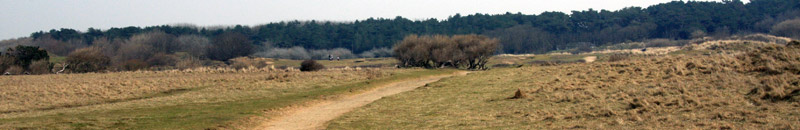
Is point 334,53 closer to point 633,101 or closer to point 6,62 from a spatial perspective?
point 6,62

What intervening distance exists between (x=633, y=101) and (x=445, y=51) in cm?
3946

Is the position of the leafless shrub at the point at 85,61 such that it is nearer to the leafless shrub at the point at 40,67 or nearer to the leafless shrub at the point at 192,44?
the leafless shrub at the point at 40,67

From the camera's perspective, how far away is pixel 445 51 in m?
55.2

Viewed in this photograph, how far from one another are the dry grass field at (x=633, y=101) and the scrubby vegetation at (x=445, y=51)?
2884 centimetres

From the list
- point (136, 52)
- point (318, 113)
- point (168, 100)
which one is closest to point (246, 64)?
point (136, 52)

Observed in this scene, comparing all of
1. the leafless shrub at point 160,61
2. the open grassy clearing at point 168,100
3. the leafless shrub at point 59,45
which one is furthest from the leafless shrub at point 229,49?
the open grassy clearing at point 168,100

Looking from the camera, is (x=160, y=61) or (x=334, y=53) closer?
(x=160, y=61)

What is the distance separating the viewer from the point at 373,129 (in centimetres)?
1481

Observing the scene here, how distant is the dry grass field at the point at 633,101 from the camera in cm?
1241

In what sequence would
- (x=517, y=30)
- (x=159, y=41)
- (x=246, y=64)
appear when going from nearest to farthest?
(x=246, y=64), (x=159, y=41), (x=517, y=30)

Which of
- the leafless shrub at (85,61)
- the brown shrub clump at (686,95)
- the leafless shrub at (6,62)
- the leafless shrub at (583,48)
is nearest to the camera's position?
the brown shrub clump at (686,95)

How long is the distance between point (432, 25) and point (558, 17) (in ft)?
107

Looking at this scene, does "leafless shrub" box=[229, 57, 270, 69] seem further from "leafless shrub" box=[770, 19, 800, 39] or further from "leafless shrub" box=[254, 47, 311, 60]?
"leafless shrub" box=[770, 19, 800, 39]

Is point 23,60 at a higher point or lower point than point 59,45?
lower
